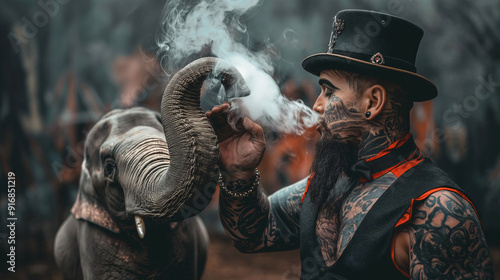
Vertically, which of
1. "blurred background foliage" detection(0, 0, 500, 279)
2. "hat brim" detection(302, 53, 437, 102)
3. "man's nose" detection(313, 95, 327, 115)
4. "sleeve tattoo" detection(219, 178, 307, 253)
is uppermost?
"hat brim" detection(302, 53, 437, 102)

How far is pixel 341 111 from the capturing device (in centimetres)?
229

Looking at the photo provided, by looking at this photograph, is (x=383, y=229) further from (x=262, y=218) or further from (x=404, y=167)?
(x=262, y=218)

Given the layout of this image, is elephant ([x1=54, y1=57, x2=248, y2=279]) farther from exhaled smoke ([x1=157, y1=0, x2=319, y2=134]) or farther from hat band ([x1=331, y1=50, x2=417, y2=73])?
hat band ([x1=331, y1=50, x2=417, y2=73])

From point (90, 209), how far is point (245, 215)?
115 centimetres

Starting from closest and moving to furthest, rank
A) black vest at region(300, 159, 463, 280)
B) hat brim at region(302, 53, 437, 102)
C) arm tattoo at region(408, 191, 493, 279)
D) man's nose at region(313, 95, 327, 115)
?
arm tattoo at region(408, 191, 493, 279)
black vest at region(300, 159, 463, 280)
hat brim at region(302, 53, 437, 102)
man's nose at region(313, 95, 327, 115)

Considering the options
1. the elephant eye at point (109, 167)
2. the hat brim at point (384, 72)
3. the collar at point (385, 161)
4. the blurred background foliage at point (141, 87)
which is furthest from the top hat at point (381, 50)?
the blurred background foliage at point (141, 87)

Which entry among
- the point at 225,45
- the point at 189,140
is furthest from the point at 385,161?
the point at 225,45

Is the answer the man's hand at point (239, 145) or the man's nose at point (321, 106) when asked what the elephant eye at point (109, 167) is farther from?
the man's nose at point (321, 106)

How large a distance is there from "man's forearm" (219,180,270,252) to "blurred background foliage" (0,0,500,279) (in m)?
4.20

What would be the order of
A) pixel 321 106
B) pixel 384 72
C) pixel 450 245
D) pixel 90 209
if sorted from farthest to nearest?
pixel 90 209
pixel 321 106
pixel 384 72
pixel 450 245

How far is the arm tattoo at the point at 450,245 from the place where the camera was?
184cm

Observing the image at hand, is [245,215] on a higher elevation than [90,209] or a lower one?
higher

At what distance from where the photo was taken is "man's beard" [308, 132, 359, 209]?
235cm

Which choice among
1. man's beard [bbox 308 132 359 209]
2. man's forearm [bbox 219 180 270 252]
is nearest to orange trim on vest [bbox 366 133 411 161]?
man's beard [bbox 308 132 359 209]
